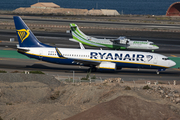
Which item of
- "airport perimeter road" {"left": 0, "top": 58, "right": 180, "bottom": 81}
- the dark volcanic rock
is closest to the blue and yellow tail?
"airport perimeter road" {"left": 0, "top": 58, "right": 180, "bottom": 81}

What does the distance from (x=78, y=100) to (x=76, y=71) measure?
16712 mm

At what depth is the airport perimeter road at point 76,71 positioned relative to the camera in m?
Result: 46.8

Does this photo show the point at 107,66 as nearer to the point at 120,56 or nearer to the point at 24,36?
the point at 120,56

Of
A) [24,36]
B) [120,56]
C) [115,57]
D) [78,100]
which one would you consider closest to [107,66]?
[115,57]

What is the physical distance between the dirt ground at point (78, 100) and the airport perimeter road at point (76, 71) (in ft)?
25.7

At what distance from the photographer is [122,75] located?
47.5 metres

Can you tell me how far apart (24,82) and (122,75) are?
18.7 meters

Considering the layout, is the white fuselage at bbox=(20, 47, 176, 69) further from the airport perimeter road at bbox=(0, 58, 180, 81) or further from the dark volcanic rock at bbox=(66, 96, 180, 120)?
the dark volcanic rock at bbox=(66, 96, 180, 120)

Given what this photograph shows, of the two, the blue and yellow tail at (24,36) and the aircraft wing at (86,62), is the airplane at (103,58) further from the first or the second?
the blue and yellow tail at (24,36)

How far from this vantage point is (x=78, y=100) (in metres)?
33.4

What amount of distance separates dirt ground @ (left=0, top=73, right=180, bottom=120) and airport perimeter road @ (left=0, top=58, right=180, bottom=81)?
783cm

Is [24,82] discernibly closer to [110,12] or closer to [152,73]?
[152,73]

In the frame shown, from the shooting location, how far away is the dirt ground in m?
26.2

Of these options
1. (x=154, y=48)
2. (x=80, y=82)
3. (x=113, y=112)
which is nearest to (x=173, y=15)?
(x=154, y=48)
